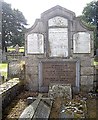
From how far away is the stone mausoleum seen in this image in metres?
8.92

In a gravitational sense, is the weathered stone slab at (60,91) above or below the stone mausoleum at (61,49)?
below

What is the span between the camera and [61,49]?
29.4 ft

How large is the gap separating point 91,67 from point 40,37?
2446mm

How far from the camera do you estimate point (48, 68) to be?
360 inches

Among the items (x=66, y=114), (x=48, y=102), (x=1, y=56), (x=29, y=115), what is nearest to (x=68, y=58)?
(x=48, y=102)

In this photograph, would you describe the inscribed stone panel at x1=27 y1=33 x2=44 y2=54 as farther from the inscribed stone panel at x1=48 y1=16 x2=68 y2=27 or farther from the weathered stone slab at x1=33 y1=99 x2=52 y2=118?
the weathered stone slab at x1=33 y1=99 x2=52 y2=118

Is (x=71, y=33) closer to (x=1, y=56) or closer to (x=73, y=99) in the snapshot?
(x=73, y=99)

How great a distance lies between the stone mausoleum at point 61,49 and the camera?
29.3 ft

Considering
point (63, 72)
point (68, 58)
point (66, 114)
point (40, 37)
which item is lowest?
point (66, 114)

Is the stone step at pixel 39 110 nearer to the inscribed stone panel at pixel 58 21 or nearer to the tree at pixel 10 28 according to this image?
the inscribed stone panel at pixel 58 21

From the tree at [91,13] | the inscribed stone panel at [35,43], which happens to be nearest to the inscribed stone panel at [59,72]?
the inscribed stone panel at [35,43]

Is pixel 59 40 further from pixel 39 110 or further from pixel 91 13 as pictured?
pixel 91 13

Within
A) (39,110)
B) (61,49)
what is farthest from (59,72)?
(39,110)

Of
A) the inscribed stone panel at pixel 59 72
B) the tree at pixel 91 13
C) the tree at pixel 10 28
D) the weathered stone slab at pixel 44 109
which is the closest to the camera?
the weathered stone slab at pixel 44 109
